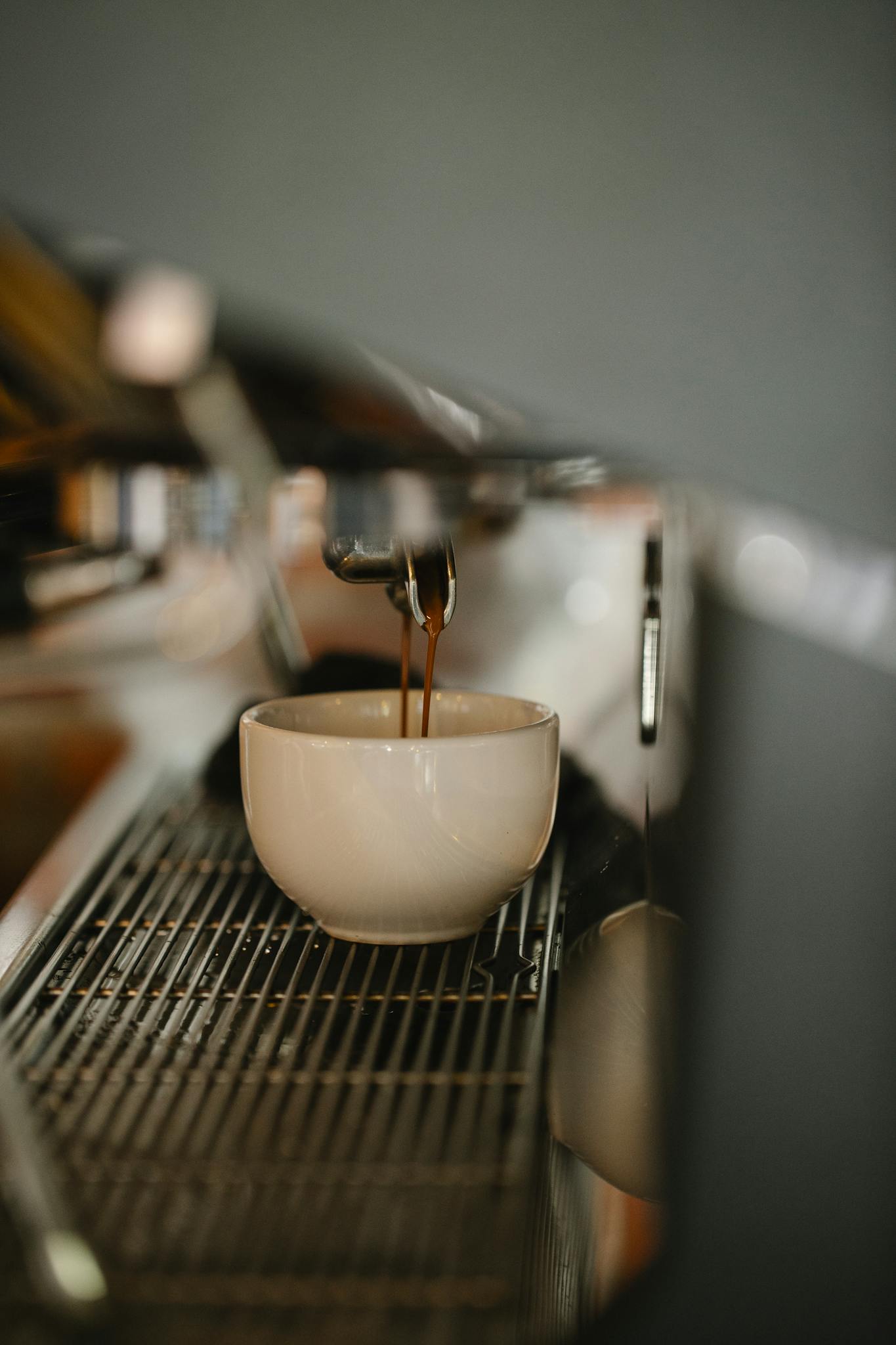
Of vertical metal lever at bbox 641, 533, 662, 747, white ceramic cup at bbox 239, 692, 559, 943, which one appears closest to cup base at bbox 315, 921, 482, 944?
white ceramic cup at bbox 239, 692, 559, 943

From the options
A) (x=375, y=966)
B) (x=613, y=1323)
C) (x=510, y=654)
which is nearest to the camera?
(x=613, y=1323)

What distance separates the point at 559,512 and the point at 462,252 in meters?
0.44

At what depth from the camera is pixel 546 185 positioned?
0.17 m

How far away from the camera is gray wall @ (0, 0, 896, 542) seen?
6.4 inches

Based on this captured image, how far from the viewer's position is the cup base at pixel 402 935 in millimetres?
330

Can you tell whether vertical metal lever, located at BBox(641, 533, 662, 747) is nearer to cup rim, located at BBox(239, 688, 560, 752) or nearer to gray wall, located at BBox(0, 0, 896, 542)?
cup rim, located at BBox(239, 688, 560, 752)

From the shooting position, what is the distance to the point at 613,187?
0.17m

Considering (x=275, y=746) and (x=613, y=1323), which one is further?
(x=275, y=746)

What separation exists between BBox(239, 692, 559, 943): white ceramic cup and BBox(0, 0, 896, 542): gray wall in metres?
0.16

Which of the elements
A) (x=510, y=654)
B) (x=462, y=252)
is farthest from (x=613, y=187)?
(x=510, y=654)

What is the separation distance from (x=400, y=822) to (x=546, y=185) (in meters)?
0.19

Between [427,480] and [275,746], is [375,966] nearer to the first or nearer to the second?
[275,746]

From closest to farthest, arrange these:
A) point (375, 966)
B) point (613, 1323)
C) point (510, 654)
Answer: point (613, 1323), point (375, 966), point (510, 654)

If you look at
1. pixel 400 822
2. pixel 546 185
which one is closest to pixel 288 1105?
pixel 400 822
